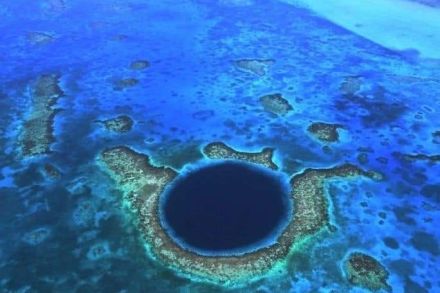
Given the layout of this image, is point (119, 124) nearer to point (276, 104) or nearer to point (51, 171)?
point (51, 171)

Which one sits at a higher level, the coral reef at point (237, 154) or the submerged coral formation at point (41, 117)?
the coral reef at point (237, 154)

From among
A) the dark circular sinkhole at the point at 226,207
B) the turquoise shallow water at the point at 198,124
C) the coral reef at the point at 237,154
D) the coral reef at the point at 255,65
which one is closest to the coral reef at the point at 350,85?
the turquoise shallow water at the point at 198,124

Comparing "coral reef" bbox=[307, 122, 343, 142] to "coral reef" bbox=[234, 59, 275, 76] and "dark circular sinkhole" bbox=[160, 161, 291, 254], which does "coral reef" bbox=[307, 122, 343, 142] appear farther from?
"coral reef" bbox=[234, 59, 275, 76]

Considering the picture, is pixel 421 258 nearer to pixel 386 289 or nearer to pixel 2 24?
pixel 386 289

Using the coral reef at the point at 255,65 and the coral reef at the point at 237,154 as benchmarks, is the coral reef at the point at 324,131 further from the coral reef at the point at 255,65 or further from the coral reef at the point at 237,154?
the coral reef at the point at 255,65

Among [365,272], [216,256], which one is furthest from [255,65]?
[365,272]

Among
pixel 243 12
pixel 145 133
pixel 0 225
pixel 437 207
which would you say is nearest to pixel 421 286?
pixel 437 207
